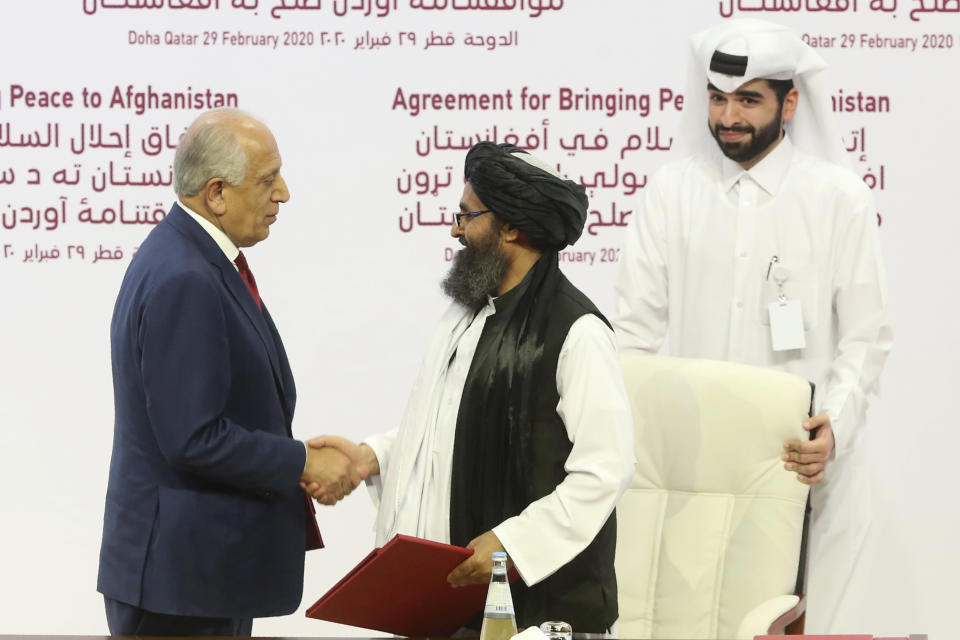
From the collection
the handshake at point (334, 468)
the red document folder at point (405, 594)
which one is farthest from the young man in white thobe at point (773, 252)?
the red document folder at point (405, 594)

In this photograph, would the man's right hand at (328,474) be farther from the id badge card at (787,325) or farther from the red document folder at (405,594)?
the id badge card at (787,325)

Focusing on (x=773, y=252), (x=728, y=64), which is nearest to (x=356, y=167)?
(x=728, y=64)

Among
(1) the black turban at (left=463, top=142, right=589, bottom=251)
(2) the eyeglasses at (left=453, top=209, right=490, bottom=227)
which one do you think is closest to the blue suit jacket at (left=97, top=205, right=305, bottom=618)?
(2) the eyeglasses at (left=453, top=209, right=490, bottom=227)

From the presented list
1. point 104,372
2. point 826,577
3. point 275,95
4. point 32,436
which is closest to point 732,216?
point 826,577

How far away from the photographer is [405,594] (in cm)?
237

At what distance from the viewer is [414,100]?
4648 millimetres

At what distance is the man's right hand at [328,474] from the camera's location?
111 inches

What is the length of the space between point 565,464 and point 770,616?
25.9 inches

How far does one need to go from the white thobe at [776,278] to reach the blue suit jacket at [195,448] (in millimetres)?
1513

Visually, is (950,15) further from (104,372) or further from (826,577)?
(104,372)

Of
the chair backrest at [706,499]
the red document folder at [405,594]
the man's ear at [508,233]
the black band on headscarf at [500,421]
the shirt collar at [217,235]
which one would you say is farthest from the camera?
the chair backrest at [706,499]

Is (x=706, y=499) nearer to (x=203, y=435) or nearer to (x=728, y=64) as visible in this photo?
(x=203, y=435)

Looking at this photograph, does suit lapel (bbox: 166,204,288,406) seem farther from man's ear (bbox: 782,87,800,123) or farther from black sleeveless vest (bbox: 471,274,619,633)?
man's ear (bbox: 782,87,800,123)


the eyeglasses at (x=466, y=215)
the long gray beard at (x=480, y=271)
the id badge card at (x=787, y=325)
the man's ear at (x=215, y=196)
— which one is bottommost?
the id badge card at (x=787, y=325)
